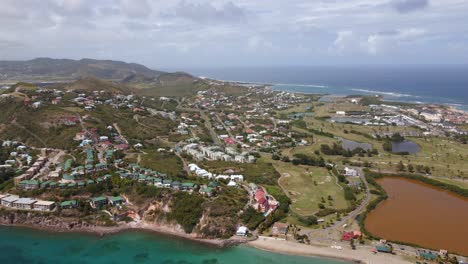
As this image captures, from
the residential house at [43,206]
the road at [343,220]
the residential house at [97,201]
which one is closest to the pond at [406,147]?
the road at [343,220]

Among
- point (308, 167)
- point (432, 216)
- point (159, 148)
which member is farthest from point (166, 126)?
point (432, 216)

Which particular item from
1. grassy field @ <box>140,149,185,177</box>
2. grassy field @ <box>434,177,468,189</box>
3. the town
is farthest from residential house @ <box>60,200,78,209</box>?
grassy field @ <box>434,177,468,189</box>

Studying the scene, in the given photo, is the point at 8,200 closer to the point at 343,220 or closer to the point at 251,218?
the point at 251,218

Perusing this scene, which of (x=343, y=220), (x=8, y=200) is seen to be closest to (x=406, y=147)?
(x=343, y=220)

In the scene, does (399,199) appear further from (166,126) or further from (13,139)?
(13,139)

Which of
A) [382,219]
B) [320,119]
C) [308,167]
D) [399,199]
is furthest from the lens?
[320,119]

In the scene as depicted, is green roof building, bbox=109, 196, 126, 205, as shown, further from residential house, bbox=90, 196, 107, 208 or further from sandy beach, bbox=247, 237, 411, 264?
sandy beach, bbox=247, 237, 411, 264

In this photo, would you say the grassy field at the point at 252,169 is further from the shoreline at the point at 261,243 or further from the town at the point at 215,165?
the shoreline at the point at 261,243
